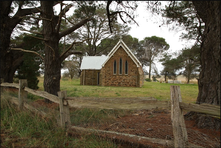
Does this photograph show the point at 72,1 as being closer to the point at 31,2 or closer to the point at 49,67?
the point at 49,67

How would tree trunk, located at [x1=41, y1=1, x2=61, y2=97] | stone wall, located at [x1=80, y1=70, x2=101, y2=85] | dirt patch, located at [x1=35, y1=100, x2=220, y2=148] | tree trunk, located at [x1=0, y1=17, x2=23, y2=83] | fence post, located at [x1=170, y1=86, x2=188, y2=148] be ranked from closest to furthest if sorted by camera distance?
fence post, located at [x1=170, y1=86, x2=188, y2=148] → dirt patch, located at [x1=35, y1=100, x2=220, y2=148] → tree trunk, located at [x1=41, y1=1, x2=61, y2=97] → tree trunk, located at [x1=0, y1=17, x2=23, y2=83] → stone wall, located at [x1=80, y1=70, x2=101, y2=85]

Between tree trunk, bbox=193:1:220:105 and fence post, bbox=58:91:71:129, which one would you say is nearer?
tree trunk, bbox=193:1:220:105

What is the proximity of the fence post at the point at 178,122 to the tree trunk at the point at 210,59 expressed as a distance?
48.8 inches

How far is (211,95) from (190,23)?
4.62m

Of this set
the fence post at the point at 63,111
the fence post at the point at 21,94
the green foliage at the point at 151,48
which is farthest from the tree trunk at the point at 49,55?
the green foliage at the point at 151,48

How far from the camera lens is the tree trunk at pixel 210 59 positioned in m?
3.50

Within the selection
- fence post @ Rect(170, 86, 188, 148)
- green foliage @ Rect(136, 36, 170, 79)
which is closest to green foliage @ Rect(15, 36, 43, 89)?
fence post @ Rect(170, 86, 188, 148)

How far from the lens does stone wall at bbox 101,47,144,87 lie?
20.2 m

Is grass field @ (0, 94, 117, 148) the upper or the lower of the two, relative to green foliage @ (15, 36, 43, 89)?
lower

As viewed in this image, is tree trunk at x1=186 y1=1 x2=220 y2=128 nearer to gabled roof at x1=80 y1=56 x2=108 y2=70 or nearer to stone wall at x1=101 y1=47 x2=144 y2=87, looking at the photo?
stone wall at x1=101 y1=47 x2=144 y2=87

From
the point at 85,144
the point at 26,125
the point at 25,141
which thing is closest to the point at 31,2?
the point at 26,125

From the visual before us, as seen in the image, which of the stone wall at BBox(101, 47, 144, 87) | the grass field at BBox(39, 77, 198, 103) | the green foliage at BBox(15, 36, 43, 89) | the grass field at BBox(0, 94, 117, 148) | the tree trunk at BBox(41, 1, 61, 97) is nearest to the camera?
the grass field at BBox(0, 94, 117, 148)

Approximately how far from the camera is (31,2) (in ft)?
33.3

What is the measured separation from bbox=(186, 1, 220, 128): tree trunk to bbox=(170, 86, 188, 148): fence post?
48.8 inches
